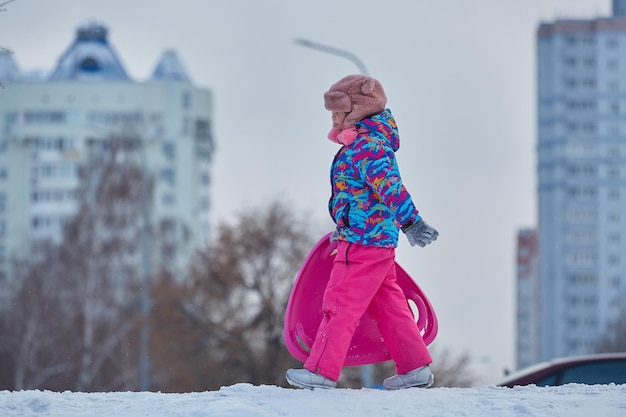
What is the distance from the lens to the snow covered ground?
744 centimetres

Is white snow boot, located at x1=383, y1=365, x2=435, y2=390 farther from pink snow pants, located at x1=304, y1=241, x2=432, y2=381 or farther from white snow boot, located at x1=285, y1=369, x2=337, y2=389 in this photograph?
white snow boot, located at x1=285, y1=369, x2=337, y2=389

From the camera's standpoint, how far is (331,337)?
8102mm

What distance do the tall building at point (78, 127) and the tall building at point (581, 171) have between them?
28820mm

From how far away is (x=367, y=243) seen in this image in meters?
8.12

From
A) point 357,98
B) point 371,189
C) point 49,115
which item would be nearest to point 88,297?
point 357,98

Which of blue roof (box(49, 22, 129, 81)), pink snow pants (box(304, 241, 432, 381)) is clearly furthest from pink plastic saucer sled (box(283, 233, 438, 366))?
blue roof (box(49, 22, 129, 81))

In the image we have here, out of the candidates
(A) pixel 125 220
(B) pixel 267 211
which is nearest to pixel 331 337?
(B) pixel 267 211

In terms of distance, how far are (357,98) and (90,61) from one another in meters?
112

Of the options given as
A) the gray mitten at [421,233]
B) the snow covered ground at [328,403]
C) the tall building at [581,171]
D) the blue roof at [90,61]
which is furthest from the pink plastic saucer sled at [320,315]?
the tall building at [581,171]

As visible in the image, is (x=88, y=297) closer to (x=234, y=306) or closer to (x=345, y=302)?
(x=234, y=306)

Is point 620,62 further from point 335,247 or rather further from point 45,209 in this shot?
point 335,247

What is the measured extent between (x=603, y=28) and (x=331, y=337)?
4634 inches

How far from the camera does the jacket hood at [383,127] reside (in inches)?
323

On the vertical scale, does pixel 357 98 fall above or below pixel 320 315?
above
